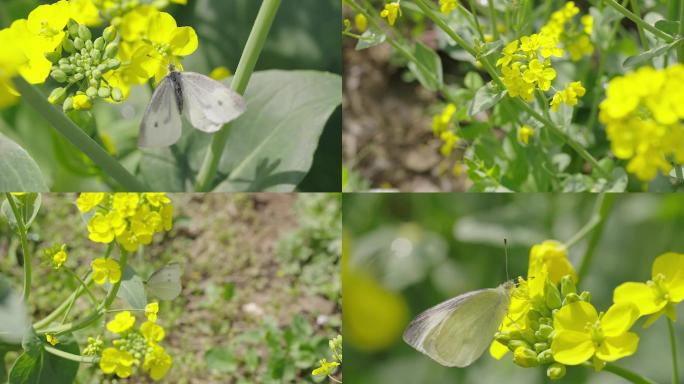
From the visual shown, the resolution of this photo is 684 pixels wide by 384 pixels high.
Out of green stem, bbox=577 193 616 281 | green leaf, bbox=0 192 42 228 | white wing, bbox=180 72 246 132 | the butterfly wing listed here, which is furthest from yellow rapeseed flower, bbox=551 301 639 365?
green leaf, bbox=0 192 42 228

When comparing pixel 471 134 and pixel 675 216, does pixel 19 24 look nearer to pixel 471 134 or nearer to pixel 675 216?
pixel 471 134

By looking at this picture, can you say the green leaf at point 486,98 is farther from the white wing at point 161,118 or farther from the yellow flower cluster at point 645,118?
the white wing at point 161,118

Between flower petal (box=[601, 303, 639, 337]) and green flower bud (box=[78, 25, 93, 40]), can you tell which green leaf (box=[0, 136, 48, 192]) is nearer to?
green flower bud (box=[78, 25, 93, 40])

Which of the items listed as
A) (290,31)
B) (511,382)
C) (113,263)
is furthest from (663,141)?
(290,31)

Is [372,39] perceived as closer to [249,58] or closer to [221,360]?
[249,58]

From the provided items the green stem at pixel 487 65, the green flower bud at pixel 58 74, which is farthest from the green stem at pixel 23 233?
the green stem at pixel 487 65

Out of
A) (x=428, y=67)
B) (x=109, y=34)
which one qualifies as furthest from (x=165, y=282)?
(x=428, y=67)
